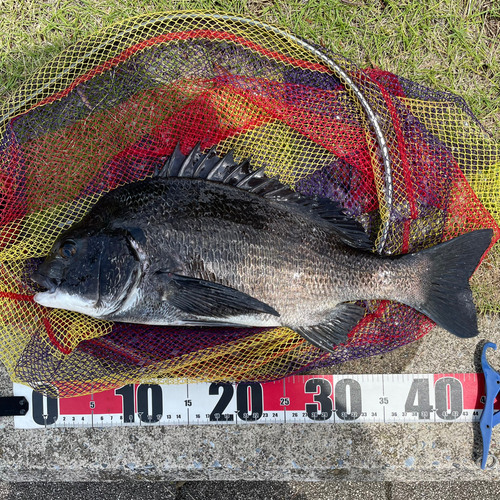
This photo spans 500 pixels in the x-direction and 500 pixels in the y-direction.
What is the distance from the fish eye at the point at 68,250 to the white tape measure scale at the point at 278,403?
102 centimetres

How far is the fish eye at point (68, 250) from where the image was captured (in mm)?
2260

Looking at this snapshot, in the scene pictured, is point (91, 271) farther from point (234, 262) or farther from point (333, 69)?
point (333, 69)

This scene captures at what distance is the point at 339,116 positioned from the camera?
261 centimetres

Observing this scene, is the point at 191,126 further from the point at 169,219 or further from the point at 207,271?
the point at 207,271

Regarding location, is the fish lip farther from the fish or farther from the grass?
the grass

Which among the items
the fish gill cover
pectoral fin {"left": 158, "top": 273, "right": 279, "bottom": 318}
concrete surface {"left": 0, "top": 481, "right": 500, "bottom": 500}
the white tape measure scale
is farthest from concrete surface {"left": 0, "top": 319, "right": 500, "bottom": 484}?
pectoral fin {"left": 158, "top": 273, "right": 279, "bottom": 318}

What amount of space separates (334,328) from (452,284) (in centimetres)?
72

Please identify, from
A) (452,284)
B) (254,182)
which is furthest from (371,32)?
(452,284)

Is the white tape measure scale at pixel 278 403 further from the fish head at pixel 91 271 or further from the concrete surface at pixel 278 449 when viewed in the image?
the fish head at pixel 91 271

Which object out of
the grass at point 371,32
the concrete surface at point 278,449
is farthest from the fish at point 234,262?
the grass at point 371,32

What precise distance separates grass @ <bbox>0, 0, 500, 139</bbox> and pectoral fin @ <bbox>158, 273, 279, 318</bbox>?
Answer: 1841 millimetres

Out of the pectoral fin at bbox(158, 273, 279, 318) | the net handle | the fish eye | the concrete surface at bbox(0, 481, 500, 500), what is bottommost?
the concrete surface at bbox(0, 481, 500, 500)

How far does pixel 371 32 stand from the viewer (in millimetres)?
2830

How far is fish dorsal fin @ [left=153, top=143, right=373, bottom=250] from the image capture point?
2391mm
